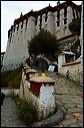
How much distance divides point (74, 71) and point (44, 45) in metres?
20.2

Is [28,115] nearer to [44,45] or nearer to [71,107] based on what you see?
[71,107]

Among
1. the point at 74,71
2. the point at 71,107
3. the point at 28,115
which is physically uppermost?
the point at 74,71

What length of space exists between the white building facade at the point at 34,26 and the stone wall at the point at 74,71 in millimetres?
31095

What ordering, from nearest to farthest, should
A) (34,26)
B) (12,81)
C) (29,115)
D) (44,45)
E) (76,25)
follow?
(29,115), (12,81), (44,45), (76,25), (34,26)

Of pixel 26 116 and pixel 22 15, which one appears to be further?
pixel 22 15

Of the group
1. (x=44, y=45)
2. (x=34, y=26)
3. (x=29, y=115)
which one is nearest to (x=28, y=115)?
(x=29, y=115)

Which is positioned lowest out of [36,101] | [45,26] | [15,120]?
[15,120]

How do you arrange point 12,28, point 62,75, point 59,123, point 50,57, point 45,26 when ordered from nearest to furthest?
point 59,123
point 62,75
point 50,57
point 45,26
point 12,28

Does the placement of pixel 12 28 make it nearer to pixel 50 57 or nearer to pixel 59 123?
pixel 50 57

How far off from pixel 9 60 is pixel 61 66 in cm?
4224

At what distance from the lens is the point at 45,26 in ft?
177

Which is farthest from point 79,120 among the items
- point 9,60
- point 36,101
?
point 9,60

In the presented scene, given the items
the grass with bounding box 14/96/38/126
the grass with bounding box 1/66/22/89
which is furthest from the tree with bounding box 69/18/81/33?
the grass with bounding box 14/96/38/126

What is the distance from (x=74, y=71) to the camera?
639 inches
